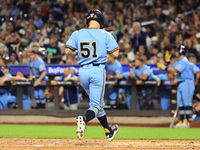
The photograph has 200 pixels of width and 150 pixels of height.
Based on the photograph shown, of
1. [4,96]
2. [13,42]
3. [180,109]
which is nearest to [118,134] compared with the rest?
[180,109]

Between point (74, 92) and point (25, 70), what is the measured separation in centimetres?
279

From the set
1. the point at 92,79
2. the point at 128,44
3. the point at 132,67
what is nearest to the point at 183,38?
the point at 128,44

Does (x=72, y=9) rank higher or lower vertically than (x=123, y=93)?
higher

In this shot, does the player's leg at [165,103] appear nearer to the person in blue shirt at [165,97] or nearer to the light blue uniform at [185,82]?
the person in blue shirt at [165,97]

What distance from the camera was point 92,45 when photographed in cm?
598

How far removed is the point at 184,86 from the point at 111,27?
19.0 feet

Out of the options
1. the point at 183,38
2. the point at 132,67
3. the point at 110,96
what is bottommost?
the point at 110,96

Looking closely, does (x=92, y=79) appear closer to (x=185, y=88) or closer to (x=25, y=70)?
(x=185, y=88)

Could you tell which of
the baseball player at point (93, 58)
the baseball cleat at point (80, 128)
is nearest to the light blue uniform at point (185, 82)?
the baseball player at point (93, 58)

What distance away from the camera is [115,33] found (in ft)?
50.8

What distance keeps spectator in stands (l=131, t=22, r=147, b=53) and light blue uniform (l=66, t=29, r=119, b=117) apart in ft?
28.8

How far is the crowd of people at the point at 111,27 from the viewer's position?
1411 centimetres

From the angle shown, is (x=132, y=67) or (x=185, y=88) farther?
(x=132, y=67)

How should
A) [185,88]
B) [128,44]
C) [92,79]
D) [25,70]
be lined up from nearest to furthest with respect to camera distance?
[92,79], [185,88], [25,70], [128,44]
